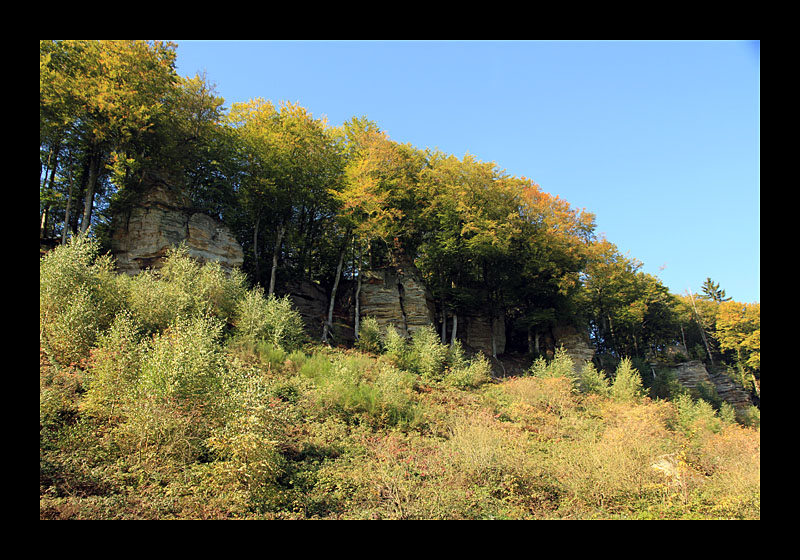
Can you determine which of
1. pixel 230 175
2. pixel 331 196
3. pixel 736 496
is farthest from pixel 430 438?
pixel 230 175

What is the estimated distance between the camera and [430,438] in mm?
11578

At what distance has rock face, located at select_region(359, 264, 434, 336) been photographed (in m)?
25.0

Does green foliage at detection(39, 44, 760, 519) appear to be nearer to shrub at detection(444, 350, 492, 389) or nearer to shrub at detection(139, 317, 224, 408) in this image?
shrub at detection(139, 317, 224, 408)

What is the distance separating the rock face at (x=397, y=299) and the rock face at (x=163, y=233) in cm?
783

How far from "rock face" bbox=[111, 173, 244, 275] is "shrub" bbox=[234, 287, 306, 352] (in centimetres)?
530

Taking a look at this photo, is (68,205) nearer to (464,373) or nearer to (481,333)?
(464,373)

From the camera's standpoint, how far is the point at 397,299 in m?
25.7

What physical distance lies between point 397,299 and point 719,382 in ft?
110

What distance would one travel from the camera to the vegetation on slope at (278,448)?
7090 millimetres
